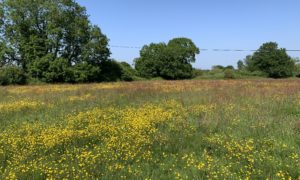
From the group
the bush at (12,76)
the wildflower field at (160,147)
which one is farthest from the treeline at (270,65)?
the wildflower field at (160,147)

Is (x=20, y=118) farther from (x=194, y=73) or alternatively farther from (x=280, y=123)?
(x=194, y=73)

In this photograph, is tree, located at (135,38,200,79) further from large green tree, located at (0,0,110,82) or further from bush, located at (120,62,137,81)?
large green tree, located at (0,0,110,82)

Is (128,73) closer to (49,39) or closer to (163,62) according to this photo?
(163,62)

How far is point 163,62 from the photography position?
6325 cm

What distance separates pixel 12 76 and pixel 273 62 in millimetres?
52757

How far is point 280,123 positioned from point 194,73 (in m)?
60.1

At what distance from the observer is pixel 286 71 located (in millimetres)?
70250

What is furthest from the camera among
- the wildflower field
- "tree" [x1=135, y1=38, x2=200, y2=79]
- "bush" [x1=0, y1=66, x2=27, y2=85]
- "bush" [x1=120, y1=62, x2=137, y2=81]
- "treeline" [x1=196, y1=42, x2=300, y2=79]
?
"treeline" [x1=196, y1=42, x2=300, y2=79]

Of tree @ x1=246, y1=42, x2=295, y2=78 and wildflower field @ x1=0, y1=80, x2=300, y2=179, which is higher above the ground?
tree @ x1=246, y1=42, x2=295, y2=78

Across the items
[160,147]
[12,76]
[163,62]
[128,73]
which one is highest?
[163,62]

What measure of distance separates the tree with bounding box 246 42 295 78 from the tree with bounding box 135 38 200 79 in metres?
17.3

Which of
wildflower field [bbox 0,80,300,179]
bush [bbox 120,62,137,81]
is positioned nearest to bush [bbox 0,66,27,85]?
bush [bbox 120,62,137,81]

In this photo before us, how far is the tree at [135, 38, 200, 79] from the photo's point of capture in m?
63.3

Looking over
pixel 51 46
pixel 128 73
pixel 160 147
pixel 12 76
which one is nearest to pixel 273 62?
pixel 128 73
